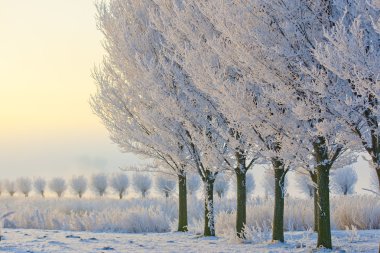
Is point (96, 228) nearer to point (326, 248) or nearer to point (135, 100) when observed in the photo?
point (135, 100)

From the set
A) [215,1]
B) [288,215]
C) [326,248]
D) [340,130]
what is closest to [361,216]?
[288,215]

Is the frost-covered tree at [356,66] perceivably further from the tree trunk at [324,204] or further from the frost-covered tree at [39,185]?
the frost-covered tree at [39,185]

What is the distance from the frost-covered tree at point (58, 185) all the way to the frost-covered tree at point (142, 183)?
585 inches

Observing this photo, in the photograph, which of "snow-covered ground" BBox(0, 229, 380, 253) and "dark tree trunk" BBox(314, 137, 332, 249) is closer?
"dark tree trunk" BBox(314, 137, 332, 249)

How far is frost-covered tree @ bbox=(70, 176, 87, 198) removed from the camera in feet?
244

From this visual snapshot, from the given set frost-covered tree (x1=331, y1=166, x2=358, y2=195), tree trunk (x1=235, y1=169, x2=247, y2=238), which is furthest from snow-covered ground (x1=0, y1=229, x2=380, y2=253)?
frost-covered tree (x1=331, y1=166, x2=358, y2=195)

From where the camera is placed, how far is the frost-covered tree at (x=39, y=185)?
79188mm

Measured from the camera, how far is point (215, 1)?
1031 cm

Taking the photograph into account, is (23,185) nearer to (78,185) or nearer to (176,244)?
(78,185)

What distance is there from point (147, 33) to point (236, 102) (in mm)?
5326

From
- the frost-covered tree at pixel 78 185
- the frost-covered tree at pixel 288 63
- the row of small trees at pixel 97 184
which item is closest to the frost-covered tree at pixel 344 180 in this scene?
the row of small trees at pixel 97 184

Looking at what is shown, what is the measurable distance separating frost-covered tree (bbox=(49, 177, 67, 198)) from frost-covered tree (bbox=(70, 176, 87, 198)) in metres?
2.20

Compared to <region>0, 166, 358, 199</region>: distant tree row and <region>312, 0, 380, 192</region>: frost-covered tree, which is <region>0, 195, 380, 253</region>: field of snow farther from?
<region>0, 166, 358, 199</region>: distant tree row

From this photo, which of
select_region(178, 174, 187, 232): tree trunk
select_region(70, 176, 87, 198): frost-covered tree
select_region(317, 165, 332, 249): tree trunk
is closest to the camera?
select_region(317, 165, 332, 249): tree trunk
